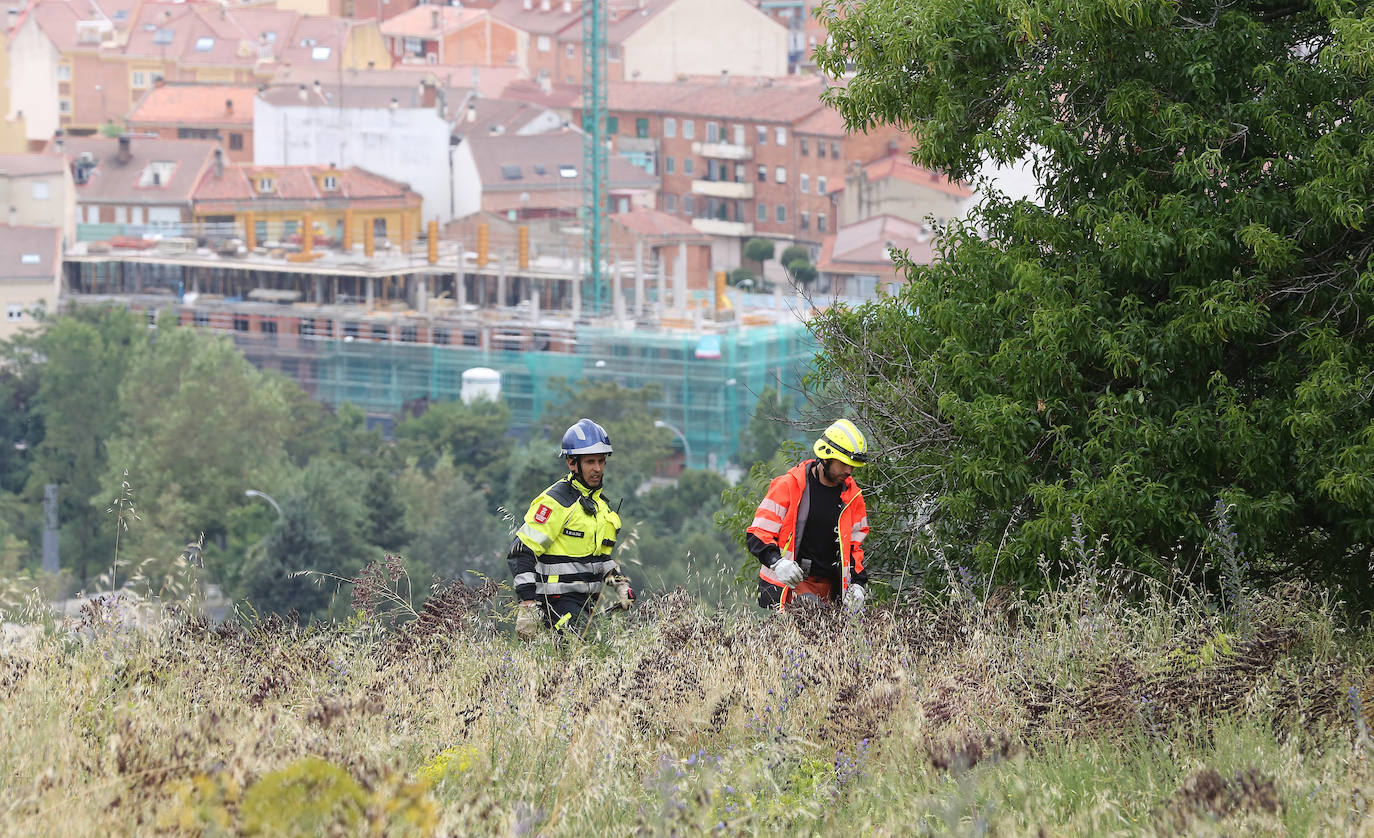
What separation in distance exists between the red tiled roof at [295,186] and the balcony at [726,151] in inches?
663

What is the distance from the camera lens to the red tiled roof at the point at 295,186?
93.2m

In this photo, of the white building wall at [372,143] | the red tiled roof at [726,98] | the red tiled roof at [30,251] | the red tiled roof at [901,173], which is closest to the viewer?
the red tiled roof at [901,173]

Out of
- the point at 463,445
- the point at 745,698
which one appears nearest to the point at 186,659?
the point at 745,698

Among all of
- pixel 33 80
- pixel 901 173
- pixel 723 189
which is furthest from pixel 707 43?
pixel 33 80

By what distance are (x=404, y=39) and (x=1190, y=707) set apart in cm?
11100

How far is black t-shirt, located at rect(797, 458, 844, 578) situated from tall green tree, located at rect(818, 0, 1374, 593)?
0.74 metres

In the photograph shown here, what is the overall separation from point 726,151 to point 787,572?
308 ft

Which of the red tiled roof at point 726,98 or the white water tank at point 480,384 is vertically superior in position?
the red tiled roof at point 726,98

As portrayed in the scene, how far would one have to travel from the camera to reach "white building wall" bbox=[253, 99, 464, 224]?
94438 mm

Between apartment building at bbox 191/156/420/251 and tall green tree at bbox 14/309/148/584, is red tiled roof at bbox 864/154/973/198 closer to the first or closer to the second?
apartment building at bbox 191/156/420/251

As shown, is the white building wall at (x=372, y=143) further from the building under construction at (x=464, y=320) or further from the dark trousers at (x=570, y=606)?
the dark trousers at (x=570, y=606)

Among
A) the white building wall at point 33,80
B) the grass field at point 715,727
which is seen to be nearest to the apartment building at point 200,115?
the white building wall at point 33,80

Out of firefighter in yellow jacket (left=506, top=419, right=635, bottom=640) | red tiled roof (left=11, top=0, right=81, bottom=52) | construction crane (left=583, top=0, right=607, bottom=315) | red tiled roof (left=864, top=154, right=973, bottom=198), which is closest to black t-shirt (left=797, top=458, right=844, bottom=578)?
firefighter in yellow jacket (left=506, top=419, right=635, bottom=640)

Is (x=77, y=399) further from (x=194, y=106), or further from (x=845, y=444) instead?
(x=845, y=444)
